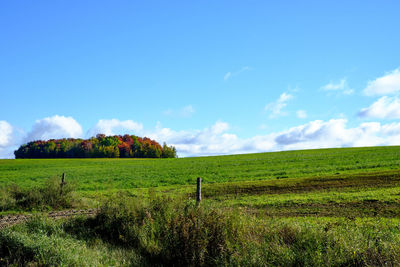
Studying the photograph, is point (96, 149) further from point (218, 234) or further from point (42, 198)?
point (218, 234)

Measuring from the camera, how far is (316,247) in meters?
7.04

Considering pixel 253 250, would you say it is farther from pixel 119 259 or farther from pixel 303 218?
pixel 303 218

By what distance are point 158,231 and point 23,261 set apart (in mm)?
3617

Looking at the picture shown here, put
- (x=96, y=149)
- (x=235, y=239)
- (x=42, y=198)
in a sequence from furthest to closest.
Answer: (x=96, y=149) < (x=42, y=198) < (x=235, y=239)

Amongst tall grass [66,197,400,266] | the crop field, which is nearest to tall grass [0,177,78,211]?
the crop field

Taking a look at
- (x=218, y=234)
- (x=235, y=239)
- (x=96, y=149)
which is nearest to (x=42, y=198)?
(x=218, y=234)

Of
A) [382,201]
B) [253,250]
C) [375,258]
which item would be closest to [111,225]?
[253,250]

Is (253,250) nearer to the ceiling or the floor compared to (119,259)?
nearer to the ceiling

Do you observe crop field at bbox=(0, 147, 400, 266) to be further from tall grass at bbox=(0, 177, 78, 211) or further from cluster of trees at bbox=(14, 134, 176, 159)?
cluster of trees at bbox=(14, 134, 176, 159)

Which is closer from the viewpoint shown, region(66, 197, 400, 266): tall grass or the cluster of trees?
region(66, 197, 400, 266): tall grass

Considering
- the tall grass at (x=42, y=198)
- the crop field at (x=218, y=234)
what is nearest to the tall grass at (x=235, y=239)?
the crop field at (x=218, y=234)

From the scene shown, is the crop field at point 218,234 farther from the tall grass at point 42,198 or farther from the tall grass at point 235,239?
the tall grass at point 42,198

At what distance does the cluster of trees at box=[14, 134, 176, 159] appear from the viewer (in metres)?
103

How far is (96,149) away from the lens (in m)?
102
